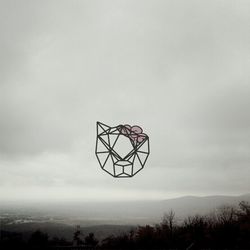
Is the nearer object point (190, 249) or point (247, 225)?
point (190, 249)

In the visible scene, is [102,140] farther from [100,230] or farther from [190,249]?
[100,230]

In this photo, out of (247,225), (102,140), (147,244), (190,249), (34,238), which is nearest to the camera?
(102,140)

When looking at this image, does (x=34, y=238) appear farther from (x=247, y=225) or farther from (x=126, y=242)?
(x=247, y=225)

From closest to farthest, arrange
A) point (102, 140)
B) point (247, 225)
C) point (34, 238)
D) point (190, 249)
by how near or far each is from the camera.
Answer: point (102, 140), point (190, 249), point (247, 225), point (34, 238)

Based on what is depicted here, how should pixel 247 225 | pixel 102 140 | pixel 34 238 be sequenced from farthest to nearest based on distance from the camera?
1. pixel 34 238
2. pixel 247 225
3. pixel 102 140

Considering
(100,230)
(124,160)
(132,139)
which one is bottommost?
(100,230)

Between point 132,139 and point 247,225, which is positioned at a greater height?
point 132,139

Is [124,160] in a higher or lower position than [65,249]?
higher

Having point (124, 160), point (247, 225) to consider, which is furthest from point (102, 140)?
point (247, 225)

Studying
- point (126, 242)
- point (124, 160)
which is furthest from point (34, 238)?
point (124, 160)
